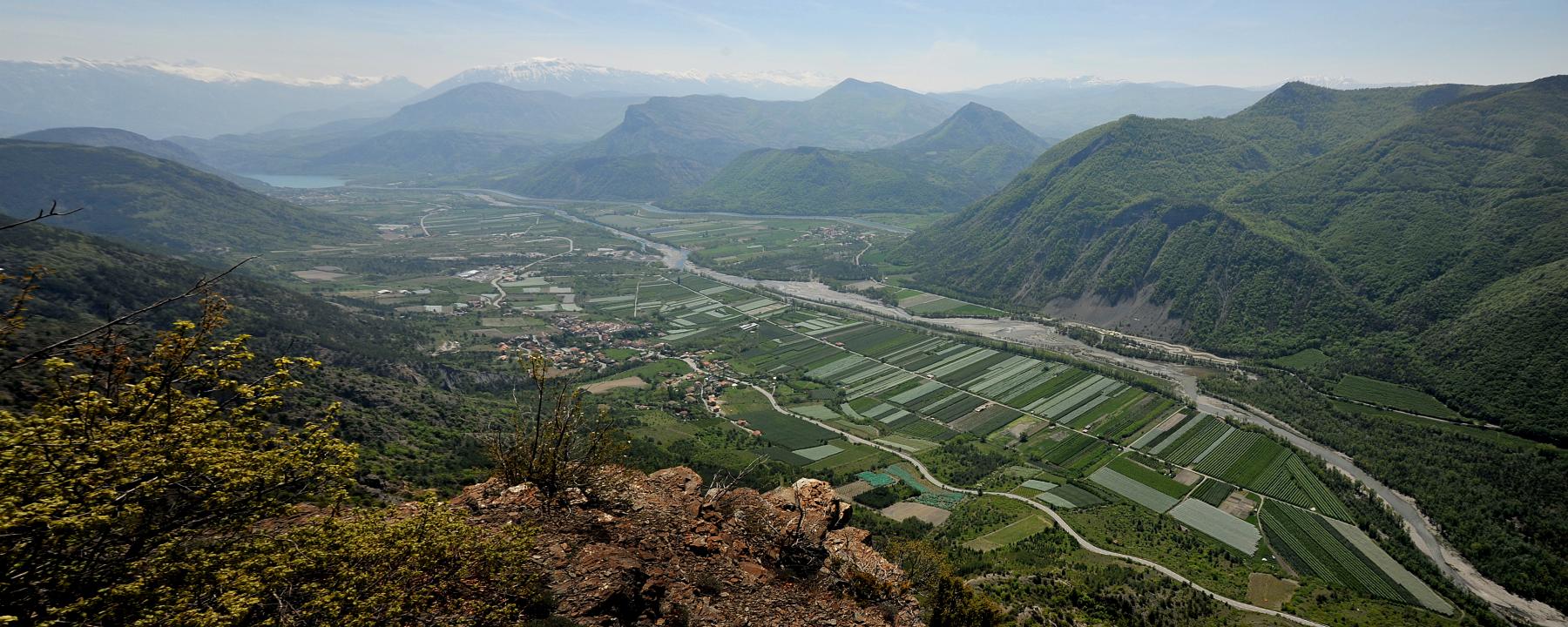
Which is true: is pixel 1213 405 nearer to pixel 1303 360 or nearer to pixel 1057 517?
pixel 1303 360

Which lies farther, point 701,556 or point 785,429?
point 785,429

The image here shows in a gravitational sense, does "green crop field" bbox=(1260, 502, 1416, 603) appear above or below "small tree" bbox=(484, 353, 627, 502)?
below

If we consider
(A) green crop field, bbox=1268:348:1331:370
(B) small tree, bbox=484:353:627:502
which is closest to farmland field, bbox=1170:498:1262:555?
(A) green crop field, bbox=1268:348:1331:370

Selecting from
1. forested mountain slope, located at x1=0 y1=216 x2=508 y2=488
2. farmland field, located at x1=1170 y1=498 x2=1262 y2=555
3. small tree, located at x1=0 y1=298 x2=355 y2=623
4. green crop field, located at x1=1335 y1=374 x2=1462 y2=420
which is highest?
small tree, located at x1=0 y1=298 x2=355 y2=623

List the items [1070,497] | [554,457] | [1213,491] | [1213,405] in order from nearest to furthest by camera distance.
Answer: [554,457] < [1070,497] < [1213,491] < [1213,405]

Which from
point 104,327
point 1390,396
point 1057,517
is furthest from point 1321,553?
point 104,327

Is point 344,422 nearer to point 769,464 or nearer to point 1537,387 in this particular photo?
point 769,464

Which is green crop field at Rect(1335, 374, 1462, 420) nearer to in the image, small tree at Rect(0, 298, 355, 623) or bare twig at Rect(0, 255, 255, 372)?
small tree at Rect(0, 298, 355, 623)
